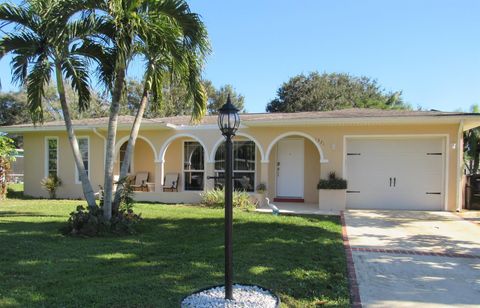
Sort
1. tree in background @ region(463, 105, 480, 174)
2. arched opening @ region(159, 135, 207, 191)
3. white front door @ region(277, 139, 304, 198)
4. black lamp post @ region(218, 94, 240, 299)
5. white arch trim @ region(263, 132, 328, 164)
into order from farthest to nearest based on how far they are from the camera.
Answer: tree in background @ region(463, 105, 480, 174) < arched opening @ region(159, 135, 207, 191) < white front door @ region(277, 139, 304, 198) < white arch trim @ region(263, 132, 328, 164) < black lamp post @ region(218, 94, 240, 299)

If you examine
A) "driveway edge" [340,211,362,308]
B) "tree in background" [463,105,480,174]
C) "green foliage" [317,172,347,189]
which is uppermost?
"tree in background" [463,105,480,174]

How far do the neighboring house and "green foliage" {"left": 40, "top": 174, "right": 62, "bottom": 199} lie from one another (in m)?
0.21

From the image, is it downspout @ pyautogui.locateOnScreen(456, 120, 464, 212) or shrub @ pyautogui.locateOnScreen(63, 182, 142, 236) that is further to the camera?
downspout @ pyautogui.locateOnScreen(456, 120, 464, 212)

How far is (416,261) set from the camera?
20.9 feet

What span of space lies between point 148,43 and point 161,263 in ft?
13.9

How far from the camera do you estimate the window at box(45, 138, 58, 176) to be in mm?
16719

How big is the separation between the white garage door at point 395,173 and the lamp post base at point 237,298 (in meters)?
9.64

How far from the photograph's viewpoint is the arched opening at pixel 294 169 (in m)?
14.6

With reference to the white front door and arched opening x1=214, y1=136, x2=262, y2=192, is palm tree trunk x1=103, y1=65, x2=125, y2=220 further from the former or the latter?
the white front door

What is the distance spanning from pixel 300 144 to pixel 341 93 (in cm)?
2293

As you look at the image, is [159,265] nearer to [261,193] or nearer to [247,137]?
[261,193]

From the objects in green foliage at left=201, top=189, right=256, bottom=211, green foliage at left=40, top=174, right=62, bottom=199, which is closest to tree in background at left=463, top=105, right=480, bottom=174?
green foliage at left=201, top=189, right=256, bottom=211

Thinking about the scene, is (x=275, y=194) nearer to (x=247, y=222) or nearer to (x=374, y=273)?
(x=247, y=222)

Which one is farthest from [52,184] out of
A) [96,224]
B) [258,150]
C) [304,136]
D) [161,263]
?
[161,263]
